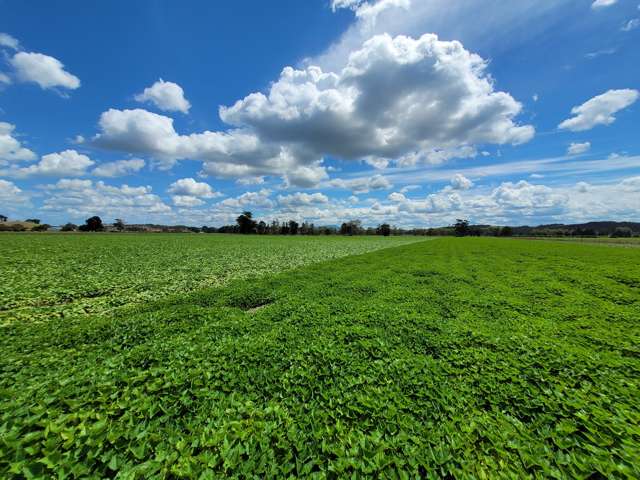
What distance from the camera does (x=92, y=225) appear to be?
119 m

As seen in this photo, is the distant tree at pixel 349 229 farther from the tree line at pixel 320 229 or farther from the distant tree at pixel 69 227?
the distant tree at pixel 69 227

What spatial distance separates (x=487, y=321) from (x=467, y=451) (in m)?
5.93

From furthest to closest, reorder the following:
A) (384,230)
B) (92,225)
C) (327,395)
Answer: (384,230) < (92,225) < (327,395)

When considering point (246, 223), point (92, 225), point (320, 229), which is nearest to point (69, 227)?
point (92, 225)

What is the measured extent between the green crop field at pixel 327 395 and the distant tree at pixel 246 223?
13095 centimetres

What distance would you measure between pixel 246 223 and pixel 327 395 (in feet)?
455

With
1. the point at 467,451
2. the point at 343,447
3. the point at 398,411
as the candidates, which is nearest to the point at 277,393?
the point at 343,447

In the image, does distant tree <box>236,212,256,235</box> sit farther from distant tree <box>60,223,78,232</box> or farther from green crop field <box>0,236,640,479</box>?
green crop field <box>0,236,640,479</box>

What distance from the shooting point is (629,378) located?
5145mm

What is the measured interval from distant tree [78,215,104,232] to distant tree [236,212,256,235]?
6289 cm

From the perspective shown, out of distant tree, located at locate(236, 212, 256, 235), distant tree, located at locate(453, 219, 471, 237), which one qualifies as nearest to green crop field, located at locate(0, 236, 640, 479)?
distant tree, located at locate(236, 212, 256, 235)

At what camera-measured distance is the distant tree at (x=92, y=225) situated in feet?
390

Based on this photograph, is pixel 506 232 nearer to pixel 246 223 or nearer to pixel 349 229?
pixel 349 229

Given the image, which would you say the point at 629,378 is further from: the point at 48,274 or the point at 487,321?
the point at 48,274
